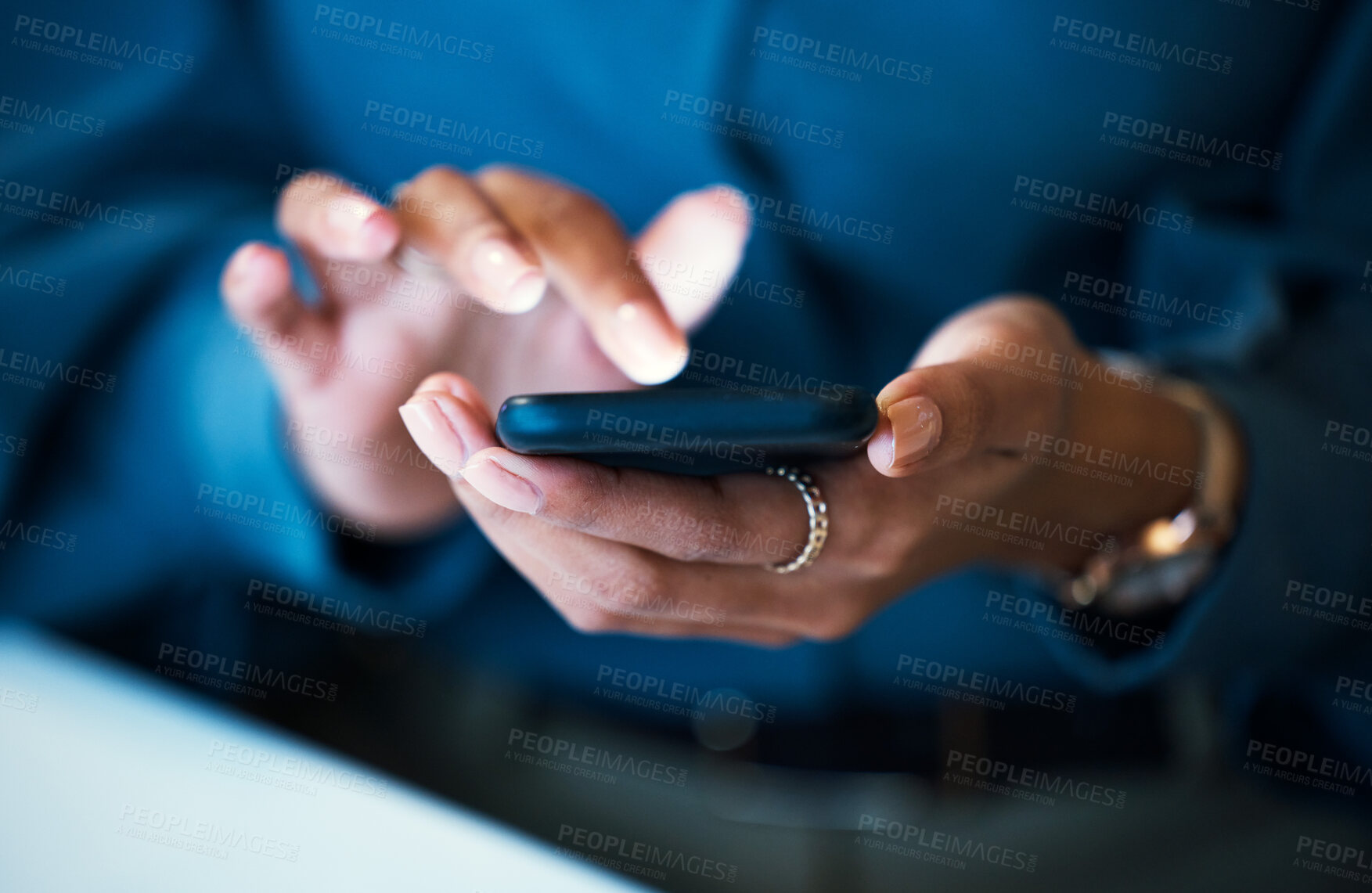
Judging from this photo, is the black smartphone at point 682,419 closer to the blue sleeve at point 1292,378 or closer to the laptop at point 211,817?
the laptop at point 211,817

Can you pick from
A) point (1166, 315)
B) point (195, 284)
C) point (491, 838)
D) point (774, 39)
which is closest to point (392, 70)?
point (195, 284)

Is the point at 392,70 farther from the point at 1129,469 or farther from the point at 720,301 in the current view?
the point at 1129,469

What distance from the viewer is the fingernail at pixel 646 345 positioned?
60 cm

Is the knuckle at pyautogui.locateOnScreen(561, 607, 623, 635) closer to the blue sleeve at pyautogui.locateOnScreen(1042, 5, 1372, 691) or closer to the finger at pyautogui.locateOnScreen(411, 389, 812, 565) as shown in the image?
the finger at pyautogui.locateOnScreen(411, 389, 812, 565)

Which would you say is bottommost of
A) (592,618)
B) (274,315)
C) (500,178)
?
(592,618)

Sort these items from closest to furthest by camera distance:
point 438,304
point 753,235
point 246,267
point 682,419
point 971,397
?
point 682,419 < point 971,397 < point 246,267 < point 438,304 < point 753,235

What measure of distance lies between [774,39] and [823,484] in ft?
1.53

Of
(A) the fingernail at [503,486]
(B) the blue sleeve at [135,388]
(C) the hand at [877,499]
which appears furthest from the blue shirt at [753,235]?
(A) the fingernail at [503,486]

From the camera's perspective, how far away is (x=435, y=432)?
49 centimetres

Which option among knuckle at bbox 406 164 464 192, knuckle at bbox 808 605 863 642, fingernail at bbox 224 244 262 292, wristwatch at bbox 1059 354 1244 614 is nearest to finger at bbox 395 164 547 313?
knuckle at bbox 406 164 464 192

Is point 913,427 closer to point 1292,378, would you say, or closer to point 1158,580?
point 1158,580

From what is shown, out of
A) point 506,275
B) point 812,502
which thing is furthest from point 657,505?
point 506,275

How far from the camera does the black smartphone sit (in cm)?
41

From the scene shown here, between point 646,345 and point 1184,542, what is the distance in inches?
20.2
